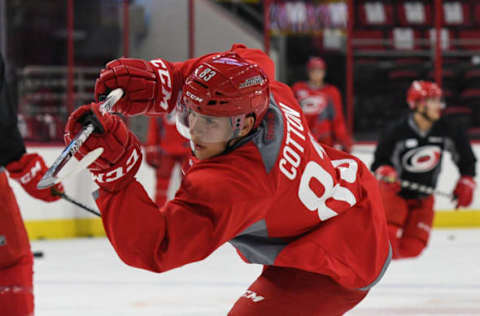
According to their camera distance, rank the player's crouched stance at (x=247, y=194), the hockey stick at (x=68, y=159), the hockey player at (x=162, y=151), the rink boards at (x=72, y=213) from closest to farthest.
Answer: the hockey stick at (x=68, y=159), the player's crouched stance at (x=247, y=194), the rink boards at (x=72, y=213), the hockey player at (x=162, y=151)

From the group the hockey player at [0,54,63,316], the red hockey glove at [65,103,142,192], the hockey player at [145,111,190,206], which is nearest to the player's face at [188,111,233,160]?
the red hockey glove at [65,103,142,192]

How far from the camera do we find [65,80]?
7.75 metres

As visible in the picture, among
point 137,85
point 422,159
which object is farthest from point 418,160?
point 137,85

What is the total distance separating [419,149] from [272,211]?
140 inches

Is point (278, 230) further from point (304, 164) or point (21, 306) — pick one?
point (21, 306)

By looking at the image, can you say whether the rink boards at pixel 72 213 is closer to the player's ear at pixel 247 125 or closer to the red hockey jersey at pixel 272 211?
the red hockey jersey at pixel 272 211

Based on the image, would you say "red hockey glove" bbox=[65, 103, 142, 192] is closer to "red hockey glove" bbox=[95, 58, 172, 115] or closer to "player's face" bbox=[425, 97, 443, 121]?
"red hockey glove" bbox=[95, 58, 172, 115]

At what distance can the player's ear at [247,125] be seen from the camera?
186 cm

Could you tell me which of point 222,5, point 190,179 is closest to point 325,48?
point 222,5

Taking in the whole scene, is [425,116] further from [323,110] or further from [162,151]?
[162,151]

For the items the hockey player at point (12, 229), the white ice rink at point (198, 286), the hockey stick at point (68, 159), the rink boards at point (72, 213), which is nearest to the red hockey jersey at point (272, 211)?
the hockey stick at point (68, 159)

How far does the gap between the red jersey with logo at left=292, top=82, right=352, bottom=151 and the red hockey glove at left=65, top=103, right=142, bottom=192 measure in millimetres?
5917

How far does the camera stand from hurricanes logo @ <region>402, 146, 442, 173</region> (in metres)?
5.27

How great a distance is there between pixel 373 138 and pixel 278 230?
20.7 ft
